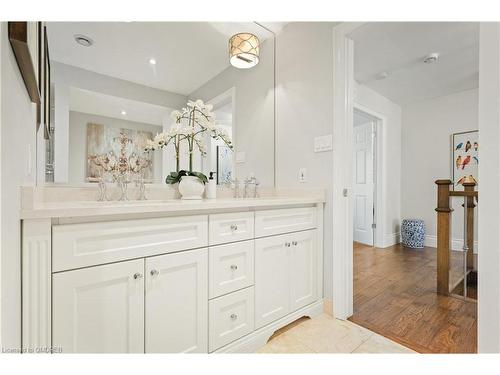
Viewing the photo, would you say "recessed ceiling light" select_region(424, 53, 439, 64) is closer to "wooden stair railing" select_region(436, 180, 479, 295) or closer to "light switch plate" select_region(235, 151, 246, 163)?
"wooden stair railing" select_region(436, 180, 479, 295)

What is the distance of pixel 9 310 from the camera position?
0.60 meters

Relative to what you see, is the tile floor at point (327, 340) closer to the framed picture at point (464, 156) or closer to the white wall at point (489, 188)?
the white wall at point (489, 188)

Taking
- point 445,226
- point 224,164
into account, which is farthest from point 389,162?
point 224,164

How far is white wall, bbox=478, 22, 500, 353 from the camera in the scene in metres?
0.83

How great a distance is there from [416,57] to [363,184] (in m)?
1.82

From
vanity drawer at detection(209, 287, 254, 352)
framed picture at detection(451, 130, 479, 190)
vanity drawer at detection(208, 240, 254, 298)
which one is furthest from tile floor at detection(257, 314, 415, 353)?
framed picture at detection(451, 130, 479, 190)

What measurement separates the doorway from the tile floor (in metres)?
2.50

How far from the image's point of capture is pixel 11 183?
2.00 feet

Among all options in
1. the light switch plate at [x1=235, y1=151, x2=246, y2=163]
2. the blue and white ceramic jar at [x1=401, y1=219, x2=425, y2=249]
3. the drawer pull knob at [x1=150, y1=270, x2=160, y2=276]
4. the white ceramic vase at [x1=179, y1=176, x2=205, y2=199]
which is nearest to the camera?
the drawer pull knob at [x1=150, y1=270, x2=160, y2=276]

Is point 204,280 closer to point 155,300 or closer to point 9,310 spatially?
point 155,300

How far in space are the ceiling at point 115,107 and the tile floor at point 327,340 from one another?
149cm

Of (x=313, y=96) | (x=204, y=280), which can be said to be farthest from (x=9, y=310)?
(x=313, y=96)

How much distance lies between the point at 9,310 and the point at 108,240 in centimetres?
31

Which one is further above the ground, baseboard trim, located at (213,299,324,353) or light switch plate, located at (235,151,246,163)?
light switch plate, located at (235,151,246,163)
